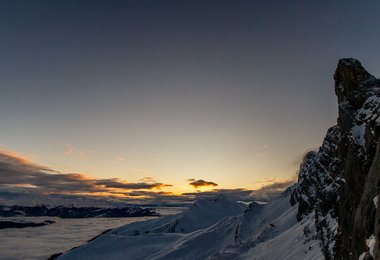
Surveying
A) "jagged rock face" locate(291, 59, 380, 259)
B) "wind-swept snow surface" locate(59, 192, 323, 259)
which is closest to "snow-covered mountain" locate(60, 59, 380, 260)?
"jagged rock face" locate(291, 59, 380, 259)

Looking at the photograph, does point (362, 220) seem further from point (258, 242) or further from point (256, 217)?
point (256, 217)

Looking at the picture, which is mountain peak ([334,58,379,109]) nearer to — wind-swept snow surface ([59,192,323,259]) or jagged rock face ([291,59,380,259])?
jagged rock face ([291,59,380,259])

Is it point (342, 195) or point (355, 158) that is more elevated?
point (355, 158)

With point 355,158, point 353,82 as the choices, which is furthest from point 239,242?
point 355,158

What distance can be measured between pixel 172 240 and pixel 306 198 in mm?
78999

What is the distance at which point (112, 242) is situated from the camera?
472 feet

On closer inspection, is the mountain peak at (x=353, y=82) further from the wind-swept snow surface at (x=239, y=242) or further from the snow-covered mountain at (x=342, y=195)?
the wind-swept snow surface at (x=239, y=242)

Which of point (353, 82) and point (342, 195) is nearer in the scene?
point (342, 195)

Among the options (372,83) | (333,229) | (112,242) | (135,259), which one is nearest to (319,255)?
(333,229)

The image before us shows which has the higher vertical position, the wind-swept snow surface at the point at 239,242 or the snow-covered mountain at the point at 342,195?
the snow-covered mountain at the point at 342,195

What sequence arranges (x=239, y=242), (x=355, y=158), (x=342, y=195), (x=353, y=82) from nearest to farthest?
(x=355, y=158) → (x=342, y=195) → (x=353, y=82) → (x=239, y=242)

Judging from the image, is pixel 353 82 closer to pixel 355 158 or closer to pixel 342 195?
pixel 355 158

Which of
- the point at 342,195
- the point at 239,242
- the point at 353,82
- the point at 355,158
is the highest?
the point at 353,82

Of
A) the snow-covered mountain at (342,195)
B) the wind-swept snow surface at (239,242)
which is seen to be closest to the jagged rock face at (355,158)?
the snow-covered mountain at (342,195)
